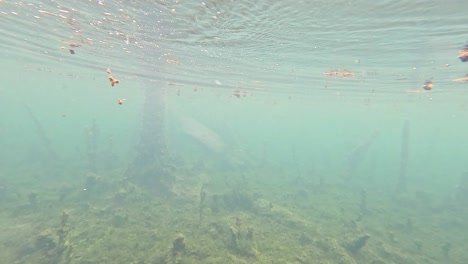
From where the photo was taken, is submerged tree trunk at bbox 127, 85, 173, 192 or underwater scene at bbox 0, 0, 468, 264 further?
submerged tree trunk at bbox 127, 85, 173, 192

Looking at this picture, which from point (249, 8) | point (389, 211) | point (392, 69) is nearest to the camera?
point (249, 8)

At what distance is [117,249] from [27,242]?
384cm

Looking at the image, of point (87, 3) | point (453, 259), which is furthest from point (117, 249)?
point (453, 259)

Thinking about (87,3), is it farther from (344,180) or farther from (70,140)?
(70,140)

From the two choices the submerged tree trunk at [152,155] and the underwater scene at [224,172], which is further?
the submerged tree trunk at [152,155]

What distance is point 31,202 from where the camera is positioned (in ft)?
57.0

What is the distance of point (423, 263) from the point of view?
1355cm

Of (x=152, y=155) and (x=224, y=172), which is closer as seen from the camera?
(x=152, y=155)

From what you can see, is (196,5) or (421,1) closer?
(421,1)

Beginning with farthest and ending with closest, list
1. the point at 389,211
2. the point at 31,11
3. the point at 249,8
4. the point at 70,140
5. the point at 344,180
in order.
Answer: the point at 70,140 → the point at 344,180 → the point at 389,211 → the point at 31,11 → the point at 249,8

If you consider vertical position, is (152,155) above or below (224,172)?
above

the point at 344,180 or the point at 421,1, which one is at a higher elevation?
the point at 421,1

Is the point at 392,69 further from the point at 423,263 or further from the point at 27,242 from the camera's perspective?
the point at 27,242

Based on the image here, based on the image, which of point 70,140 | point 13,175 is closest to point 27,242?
point 13,175
